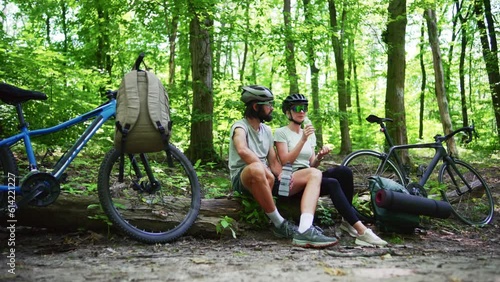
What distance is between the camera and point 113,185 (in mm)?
3896

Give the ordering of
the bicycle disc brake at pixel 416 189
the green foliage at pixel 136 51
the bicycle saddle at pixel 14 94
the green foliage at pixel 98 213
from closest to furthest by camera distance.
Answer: the bicycle saddle at pixel 14 94 < the green foliage at pixel 98 213 < the bicycle disc brake at pixel 416 189 < the green foliage at pixel 136 51

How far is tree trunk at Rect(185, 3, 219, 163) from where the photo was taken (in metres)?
7.98

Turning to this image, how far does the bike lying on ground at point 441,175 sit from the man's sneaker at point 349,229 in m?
0.77

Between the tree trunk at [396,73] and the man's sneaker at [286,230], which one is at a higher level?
the tree trunk at [396,73]

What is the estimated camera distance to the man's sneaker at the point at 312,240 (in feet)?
11.8

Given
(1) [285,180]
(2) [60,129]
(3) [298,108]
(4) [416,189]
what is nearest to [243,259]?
(1) [285,180]

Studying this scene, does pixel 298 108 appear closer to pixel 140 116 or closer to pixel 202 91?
pixel 140 116

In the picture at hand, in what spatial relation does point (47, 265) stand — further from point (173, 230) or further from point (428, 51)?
point (428, 51)

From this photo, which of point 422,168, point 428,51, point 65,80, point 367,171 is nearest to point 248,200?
point 367,171

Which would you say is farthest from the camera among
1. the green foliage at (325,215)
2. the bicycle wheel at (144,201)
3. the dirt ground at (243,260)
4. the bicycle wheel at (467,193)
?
the bicycle wheel at (467,193)

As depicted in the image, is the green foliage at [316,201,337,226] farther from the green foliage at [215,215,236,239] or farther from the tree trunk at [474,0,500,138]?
the tree trunk at [474,0,500,138]

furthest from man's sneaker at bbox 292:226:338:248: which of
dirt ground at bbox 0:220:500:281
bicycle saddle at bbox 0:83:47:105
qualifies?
bicycle saddle at bbox 0:83:47:105

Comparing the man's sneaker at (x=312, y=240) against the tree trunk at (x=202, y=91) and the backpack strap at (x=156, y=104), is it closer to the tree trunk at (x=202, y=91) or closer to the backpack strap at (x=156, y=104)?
the backpack strap at (x=156, y=104)

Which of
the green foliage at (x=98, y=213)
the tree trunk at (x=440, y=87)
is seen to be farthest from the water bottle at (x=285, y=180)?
the tree trunk at (x=440, y=87)
